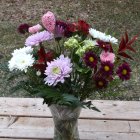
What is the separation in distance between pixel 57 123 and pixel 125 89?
1712 millimetres

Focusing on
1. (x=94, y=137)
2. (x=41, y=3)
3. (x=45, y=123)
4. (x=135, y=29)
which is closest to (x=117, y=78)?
(x=94, y=137)

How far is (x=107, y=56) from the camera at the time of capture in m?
1.22

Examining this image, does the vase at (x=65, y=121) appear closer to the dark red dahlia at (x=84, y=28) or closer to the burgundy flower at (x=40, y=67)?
the burgundy flower at (x=40, y=67)

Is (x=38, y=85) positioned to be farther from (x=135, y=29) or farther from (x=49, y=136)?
(x=135, y=29)

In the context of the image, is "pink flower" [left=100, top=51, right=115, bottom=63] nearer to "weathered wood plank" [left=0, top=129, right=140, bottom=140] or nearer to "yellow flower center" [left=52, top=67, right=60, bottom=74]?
"yellow flower center" [left=52, top=67, right=60, bottom=74]

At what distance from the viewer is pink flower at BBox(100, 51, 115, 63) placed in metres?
1.21

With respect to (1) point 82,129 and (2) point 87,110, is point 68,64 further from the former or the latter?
(2) point 87,110

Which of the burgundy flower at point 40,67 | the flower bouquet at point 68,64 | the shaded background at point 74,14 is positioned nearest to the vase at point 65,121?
the flower bouquet at point 68,64

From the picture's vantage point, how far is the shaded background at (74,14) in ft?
13.4

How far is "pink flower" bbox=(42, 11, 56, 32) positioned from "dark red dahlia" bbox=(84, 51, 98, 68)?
138 millimetres

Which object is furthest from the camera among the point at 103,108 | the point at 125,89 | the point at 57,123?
the point at 125,89

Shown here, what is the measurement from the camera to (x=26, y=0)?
486 centimetres

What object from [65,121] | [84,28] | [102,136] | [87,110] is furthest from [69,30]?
[87,110]

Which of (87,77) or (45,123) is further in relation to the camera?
(45,123)
